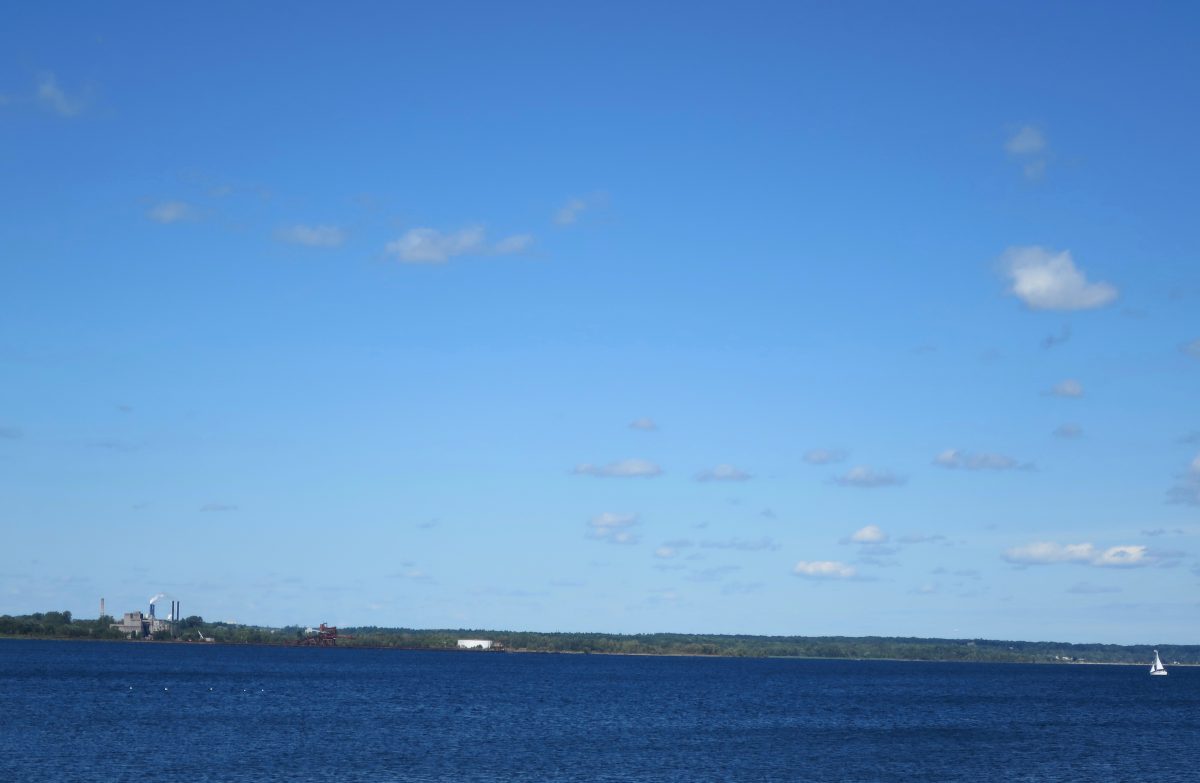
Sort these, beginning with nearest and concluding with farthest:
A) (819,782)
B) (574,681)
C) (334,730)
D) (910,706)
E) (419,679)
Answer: (819,782), (334,730), (910,706), (419,679), (574,681)

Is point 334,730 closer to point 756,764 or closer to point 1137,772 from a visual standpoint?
point 756,764

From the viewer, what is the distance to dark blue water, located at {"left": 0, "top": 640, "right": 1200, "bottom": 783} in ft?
200

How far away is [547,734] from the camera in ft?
262

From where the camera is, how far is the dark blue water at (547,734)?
200 feet

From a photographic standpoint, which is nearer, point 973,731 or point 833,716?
point 973,731

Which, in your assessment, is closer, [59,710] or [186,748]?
[186,748]

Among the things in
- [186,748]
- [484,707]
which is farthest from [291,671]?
[186,748]

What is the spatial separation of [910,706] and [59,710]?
259ft

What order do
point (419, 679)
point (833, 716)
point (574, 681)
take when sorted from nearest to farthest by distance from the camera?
point (833, 716) → point (419, 679) → point (574, 681)

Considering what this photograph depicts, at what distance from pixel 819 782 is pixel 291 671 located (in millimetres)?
128021

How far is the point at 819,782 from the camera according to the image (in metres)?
59.7

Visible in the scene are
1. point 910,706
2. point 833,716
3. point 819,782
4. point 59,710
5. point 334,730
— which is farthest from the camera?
point 910,706

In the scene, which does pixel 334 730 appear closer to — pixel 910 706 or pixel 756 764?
pixel 756 764

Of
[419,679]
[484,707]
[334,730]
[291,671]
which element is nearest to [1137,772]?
[334,730]
